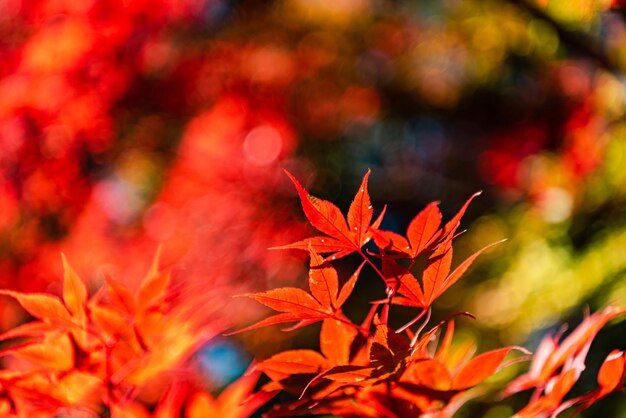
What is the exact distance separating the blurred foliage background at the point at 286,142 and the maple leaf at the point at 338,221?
0.61 meters

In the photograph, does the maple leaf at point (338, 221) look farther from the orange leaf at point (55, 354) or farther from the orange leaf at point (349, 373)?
the orange leaf at point (55, 354)

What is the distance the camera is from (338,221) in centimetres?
42

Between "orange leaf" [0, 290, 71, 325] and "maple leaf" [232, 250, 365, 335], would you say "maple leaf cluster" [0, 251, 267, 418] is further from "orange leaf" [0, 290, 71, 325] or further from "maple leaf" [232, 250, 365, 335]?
"maple leaf" [232, 250, 365, 335]

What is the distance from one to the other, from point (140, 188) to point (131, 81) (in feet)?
1.74

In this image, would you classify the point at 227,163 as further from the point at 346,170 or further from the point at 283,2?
the point at 283,2

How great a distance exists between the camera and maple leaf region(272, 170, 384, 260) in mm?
406

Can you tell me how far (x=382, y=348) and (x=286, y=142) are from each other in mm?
2248

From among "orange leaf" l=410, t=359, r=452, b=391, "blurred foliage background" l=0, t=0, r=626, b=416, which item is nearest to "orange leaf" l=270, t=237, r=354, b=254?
"orange leaf" l=410, t=359, r=452, b=391

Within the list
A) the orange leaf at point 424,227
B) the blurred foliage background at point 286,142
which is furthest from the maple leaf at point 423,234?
the blurred foliage background at point 286,142

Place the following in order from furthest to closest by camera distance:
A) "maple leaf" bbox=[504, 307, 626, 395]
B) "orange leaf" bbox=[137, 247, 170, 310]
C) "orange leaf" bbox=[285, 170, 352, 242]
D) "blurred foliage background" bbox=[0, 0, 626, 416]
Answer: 1. "blurred foliage background" bbox=[0, 0, 626, 416]
2. "orange leaf" bbox=[137, 247, 170, 310]
3. "maple leaf" bbox=[504, 307, 626, 395]
4. "orange leaf" bbox=[285, 170, 352, 242]

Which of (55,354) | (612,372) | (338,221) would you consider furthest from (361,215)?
(55,354)

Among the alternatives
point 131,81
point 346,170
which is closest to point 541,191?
point 346,170

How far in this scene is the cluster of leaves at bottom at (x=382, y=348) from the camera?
414 millimetres

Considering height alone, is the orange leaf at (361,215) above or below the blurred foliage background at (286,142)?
above
